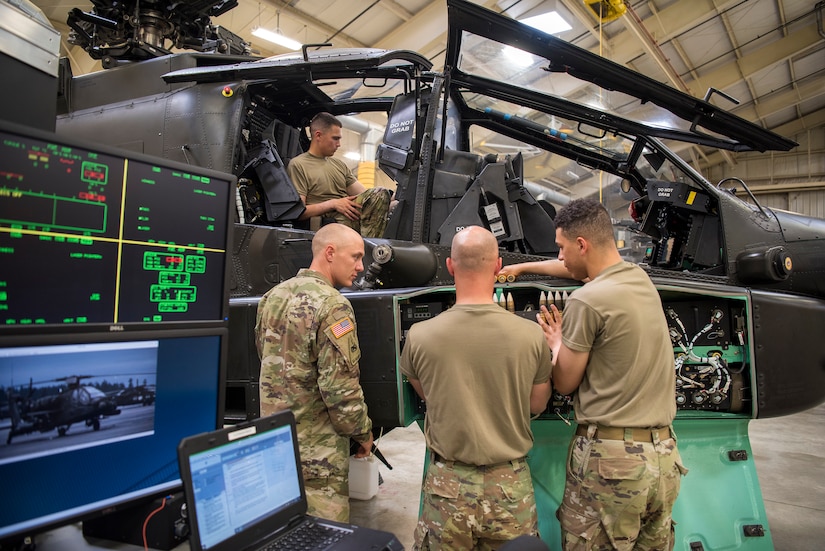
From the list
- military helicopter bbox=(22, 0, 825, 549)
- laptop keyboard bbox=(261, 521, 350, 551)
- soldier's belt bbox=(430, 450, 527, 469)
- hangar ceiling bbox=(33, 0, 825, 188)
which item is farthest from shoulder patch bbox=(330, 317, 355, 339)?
hangar ceiling bbox=(33, 0, 825, 188)

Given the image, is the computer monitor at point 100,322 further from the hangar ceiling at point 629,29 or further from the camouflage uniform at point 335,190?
the hangar ceiling at point 629,29

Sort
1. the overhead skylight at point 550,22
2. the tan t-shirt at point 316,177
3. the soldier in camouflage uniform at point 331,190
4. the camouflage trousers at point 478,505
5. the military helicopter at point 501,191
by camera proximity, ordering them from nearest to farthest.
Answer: the camouflage trousers at point 478,505 < the military helicopter at point 501,191 < the soldier in camouflage uniform at point 331,190 < the tan t-shirt at point 316,177 < the overhead skylight at point 550,22

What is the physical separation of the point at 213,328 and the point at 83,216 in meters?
0.39

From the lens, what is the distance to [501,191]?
361 centimetres

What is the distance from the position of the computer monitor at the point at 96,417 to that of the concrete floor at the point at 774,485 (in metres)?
2.11

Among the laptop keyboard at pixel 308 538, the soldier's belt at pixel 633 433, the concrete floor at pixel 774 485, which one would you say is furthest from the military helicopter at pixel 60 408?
the concrete floor at pixel 774 485

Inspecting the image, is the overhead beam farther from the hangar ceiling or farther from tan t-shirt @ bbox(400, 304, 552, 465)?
tan t-shirt @ bbox(400, 304, 552, 465)

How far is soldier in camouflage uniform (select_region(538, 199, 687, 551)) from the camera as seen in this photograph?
191 cm

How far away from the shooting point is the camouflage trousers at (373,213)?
3.76 metres

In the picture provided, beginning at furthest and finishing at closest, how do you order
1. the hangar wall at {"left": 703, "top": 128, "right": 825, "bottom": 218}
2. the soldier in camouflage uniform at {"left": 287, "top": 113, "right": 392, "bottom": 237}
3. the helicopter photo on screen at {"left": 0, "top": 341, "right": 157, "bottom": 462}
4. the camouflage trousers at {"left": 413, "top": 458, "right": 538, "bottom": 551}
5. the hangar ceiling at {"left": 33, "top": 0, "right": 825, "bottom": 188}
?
the hangar wall at {"left": 703, "top": 128, "right": 825, "bottom": 218} → the hangar ceiling at {"left": 33, "top": 0, "right": 825, "bottom": 188} → the soldier in camouflage uniform at {"left": 287, "top": 113, "right": 392, "bottom": 237} → the camouflage trousers at {"left": 413, "top": 458, "right": 538, "bottom": 551} → the helicopter photo on screen at {"left": 0, "top": 341, "right": 157, "bottom": 462}

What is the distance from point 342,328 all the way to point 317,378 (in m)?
0.26

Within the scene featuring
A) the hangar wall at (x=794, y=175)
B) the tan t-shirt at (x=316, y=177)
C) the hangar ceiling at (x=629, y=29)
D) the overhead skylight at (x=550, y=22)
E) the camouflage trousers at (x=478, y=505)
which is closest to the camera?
the camouflage trousers at (x=478, y=505)

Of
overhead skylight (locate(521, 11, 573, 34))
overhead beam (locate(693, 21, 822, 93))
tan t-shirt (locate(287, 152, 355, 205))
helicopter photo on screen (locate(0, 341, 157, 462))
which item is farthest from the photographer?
overhead beam (locate(693, 21, 822, 93))

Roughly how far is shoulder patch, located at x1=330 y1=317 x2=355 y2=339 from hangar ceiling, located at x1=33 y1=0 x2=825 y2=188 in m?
6.53
